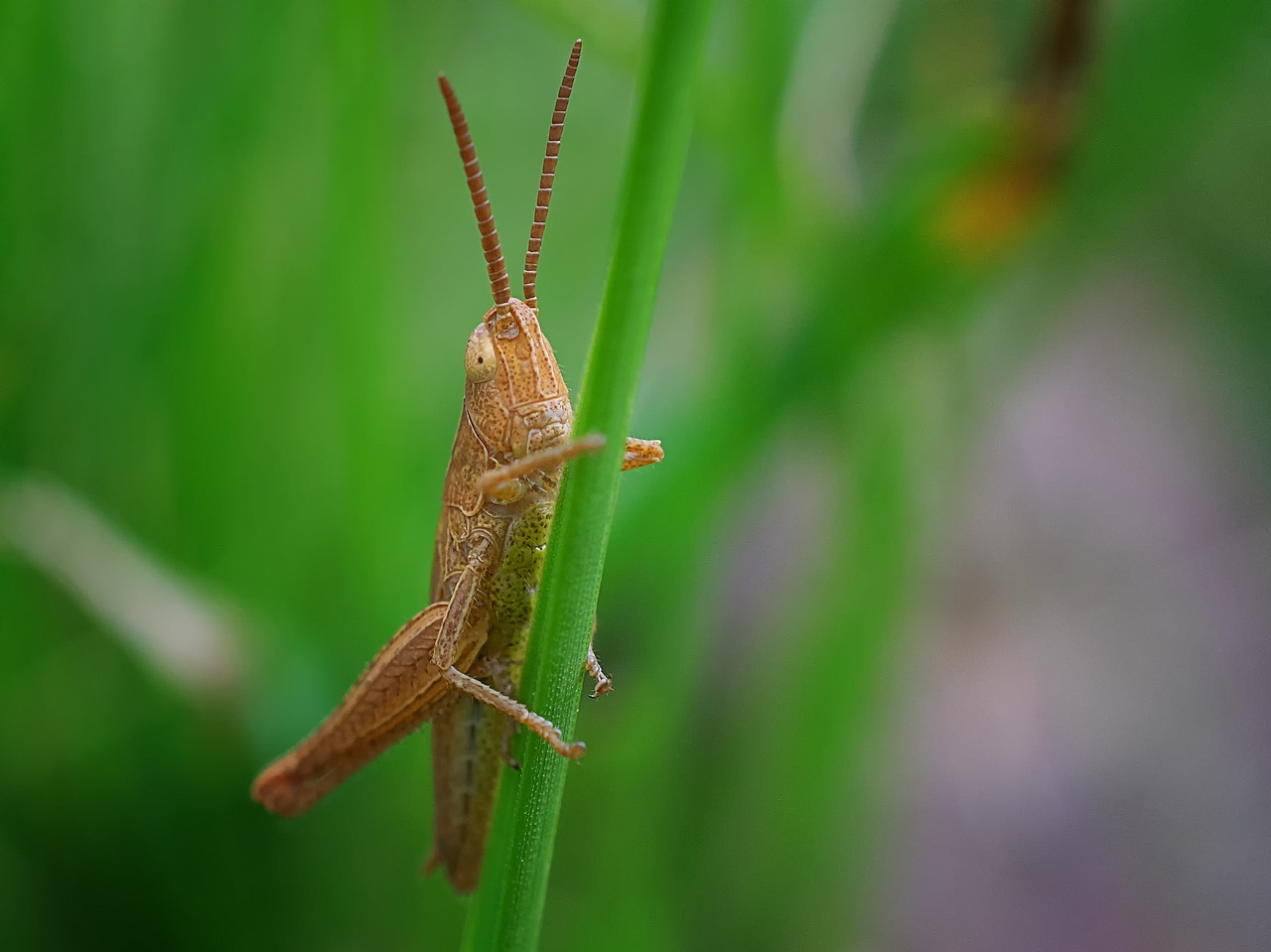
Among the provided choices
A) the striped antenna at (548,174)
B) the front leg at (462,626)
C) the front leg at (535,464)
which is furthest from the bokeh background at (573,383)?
the striped antenna at (548,174)

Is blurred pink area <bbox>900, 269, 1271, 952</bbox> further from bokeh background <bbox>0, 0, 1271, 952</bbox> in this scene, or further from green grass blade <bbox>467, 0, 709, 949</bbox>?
green grass blade <bbox>467, 0, 709, 949</bbox>

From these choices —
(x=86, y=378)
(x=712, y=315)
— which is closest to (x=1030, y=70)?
(x=712, y=315)

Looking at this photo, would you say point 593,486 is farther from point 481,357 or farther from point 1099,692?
point 1099,692

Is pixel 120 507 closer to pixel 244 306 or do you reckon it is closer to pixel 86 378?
pixel 86 378

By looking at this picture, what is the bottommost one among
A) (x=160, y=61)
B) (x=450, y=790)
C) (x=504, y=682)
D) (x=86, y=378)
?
(x=450, y=790)

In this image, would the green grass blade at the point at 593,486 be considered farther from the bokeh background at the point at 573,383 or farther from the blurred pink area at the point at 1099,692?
the blurred pink area at the point at 1099,692

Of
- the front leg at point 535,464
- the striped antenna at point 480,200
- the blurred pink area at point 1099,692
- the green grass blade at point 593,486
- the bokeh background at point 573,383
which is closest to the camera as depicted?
the green grass blade at point 593,486
